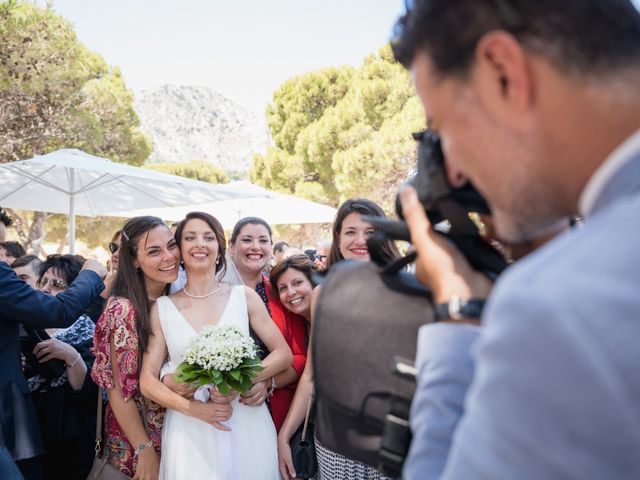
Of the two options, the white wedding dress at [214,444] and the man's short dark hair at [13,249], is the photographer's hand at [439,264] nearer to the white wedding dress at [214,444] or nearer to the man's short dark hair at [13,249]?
the white wedding dress at [214,444]

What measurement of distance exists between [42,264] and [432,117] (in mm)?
5572

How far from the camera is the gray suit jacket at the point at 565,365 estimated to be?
1.96 feet

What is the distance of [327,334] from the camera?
1238 millimetres

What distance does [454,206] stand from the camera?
110 centimetres

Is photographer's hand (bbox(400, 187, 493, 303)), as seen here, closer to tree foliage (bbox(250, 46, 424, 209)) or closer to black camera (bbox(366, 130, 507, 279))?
black camera (bbox(366, 130, 507, 279))

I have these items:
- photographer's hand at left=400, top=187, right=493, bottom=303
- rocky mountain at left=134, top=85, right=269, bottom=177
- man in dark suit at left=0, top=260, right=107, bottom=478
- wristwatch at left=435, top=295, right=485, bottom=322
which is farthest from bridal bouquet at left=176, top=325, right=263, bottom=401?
rocky mountain at left=134, top=85, right=269, bottom=177

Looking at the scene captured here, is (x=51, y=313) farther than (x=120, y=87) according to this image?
No

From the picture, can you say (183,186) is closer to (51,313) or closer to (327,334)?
(51,313)

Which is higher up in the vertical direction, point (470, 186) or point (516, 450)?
point (470, 186)

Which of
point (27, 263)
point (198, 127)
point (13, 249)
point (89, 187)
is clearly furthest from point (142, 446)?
point (198, 127)

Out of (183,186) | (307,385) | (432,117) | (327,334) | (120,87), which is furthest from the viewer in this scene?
(120,87)

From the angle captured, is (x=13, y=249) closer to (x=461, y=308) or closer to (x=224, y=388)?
(x=224, y=388)

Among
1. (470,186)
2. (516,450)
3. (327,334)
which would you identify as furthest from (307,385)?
(516,450)

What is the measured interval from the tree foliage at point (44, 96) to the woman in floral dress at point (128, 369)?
48.5 ft
